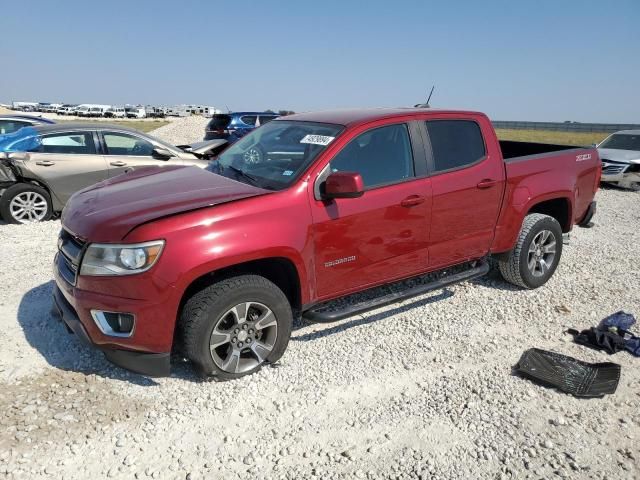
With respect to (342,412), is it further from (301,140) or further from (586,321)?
(586,321)

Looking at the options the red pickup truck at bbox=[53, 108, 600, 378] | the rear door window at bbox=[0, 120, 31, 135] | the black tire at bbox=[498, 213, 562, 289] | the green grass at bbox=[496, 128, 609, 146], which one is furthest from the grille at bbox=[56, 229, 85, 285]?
the green grass at bbox=[496, 128, 609, 146]

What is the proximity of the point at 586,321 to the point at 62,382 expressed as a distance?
4.49m

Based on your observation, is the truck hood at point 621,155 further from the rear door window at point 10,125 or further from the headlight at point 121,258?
the rear door window at point 10,125

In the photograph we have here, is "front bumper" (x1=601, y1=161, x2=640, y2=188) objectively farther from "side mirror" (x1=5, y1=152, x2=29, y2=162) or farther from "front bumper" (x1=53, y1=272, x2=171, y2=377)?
"side mirror" (x1=5, y1=152, x2=29, y2=162)

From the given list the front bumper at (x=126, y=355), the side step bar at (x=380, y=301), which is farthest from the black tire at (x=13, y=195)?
the side step bar at (x=380, y=301)

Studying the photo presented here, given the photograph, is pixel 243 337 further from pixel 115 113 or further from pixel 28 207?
pixel 115 113

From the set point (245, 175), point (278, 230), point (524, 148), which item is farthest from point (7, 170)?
point (524, 148)

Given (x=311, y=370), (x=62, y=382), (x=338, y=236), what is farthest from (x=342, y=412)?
(x=62, y=382)

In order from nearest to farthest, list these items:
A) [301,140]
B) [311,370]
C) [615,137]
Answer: [311,370] → [301,140] → [615,137]

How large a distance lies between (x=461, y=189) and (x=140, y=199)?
2646 millimetres

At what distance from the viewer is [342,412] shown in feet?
10.1

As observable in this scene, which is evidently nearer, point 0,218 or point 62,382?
point 62,382

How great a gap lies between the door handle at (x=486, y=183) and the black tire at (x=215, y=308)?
7.06ft

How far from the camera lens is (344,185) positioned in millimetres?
3227
